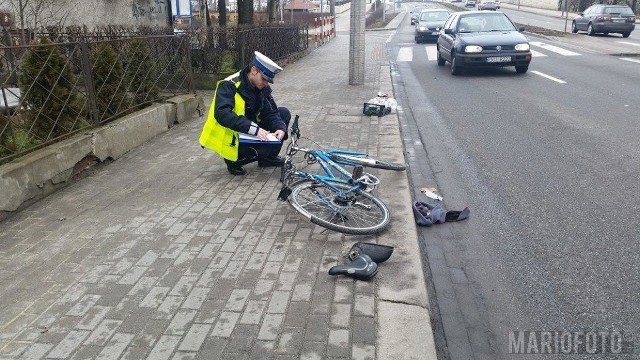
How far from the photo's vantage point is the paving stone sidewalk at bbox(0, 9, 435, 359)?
311 centimetres

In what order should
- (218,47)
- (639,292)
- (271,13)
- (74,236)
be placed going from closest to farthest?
1. (639,292)
2. (74,236)
3. (218,47)
4. (271,13)

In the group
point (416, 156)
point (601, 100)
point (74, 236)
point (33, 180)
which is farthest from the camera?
point (601, 100)

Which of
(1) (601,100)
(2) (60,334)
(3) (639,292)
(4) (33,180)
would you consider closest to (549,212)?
(3) (639,292)

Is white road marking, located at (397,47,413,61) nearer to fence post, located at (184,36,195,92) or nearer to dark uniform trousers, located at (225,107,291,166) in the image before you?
fence post, located at (184,36,195,92)

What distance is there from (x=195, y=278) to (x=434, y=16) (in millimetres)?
27924

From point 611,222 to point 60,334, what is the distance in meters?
4.53

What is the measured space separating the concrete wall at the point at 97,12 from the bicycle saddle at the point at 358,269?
10591 mm

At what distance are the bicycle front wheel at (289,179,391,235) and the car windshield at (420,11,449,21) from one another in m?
25.8

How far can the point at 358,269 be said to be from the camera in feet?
12.4

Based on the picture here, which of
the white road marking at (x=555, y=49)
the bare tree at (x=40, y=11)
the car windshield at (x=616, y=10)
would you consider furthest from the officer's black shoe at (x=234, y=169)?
the car windshield at (x=616, y=10)

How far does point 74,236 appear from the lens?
4.61m

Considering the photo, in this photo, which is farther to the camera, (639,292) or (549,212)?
(549,212)

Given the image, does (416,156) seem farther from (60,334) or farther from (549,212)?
(60,334)

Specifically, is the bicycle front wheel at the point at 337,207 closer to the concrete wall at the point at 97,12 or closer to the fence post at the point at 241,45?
the fence post at the point at 241,45
